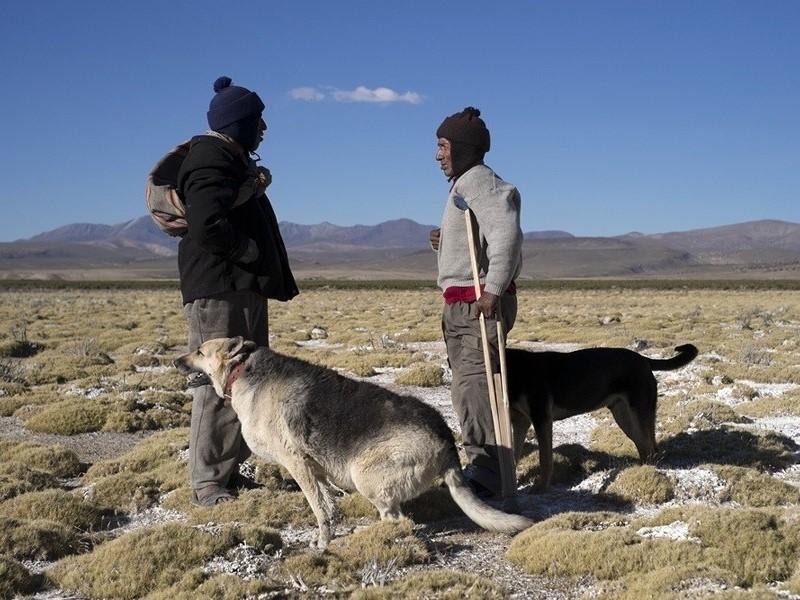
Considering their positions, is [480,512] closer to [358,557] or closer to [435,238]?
[358,557]

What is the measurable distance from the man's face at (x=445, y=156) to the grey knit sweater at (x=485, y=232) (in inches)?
6.2

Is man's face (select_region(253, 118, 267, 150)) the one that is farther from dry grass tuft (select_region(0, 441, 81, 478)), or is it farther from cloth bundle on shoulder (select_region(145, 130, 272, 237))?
dry grass tuft (select_region(0, 441, 81, 478))

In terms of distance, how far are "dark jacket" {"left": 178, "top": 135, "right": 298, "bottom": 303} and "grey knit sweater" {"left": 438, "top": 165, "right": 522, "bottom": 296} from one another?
134 centimetres

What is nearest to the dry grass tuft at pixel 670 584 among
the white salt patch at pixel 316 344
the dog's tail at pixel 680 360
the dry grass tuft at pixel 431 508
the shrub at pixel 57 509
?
the dry grass tuft at pixel 431 508

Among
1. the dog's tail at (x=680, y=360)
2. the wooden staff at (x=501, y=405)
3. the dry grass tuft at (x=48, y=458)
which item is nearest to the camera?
the wooden staff at (x=501, y=405)

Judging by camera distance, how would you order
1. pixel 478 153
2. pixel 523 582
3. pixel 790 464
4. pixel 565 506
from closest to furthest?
pixel 523 582, pixel 478 153, pixel 565 506, pixel 790 464

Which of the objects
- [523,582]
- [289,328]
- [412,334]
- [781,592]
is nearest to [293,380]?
[523,582]

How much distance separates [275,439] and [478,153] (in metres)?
2.53

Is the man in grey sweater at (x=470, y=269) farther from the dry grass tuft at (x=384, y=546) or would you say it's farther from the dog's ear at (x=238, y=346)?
the dog's ear at (x=238, y=346)

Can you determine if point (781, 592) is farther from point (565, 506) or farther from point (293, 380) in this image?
point (293, 380)

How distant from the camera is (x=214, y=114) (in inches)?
239

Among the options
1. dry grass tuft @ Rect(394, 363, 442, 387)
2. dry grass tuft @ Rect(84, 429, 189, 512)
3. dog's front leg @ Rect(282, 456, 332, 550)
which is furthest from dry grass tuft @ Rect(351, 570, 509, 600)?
dry grass tuft @ Rect(394, 363, 442, 387)

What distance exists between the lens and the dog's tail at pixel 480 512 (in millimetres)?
5258

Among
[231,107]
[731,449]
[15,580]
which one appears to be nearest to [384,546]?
[15,580]
